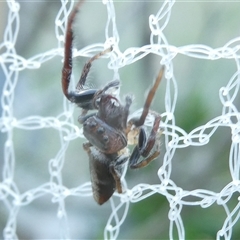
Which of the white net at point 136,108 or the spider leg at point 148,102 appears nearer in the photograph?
the spider leg at point 148,102

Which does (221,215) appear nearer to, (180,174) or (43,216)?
(180,174)

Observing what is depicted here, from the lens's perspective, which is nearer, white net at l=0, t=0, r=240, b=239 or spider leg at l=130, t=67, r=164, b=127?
spider leg at l=130, t=67, r=164, b=127

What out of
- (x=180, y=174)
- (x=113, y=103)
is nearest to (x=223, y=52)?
(x=113, y=103)

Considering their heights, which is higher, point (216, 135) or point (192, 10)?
point (192, 10)
